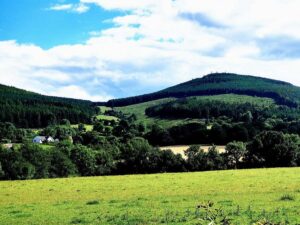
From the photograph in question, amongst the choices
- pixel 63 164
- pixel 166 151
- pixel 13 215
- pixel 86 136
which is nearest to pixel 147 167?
pixel 166 151

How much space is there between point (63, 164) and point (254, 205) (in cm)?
6139

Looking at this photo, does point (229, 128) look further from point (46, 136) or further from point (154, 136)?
point (46, 136)

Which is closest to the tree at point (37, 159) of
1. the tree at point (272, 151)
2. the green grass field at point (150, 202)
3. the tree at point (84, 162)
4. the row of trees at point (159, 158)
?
the row of trees at point (159, 158)

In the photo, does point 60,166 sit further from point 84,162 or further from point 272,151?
point 272,151

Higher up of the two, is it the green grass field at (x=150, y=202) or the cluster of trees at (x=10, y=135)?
the cluster of trees at (x=10, y=135)

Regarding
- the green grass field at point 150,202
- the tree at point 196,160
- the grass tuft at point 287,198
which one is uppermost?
the tree at point 196,160

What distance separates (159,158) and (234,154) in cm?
1533

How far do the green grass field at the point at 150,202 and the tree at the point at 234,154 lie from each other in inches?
1408

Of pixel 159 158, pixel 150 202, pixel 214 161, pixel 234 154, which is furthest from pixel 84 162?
pixel 150 202

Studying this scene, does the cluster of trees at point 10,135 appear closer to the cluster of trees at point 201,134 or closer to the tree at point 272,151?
the cluster of trees at point 201,134

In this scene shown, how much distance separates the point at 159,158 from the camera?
93.7m

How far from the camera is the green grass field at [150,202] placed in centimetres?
2772

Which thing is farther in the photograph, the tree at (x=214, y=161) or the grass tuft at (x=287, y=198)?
the tree at (x=214, y=161)

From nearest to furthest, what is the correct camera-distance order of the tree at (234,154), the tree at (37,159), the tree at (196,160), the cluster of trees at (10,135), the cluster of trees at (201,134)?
the tree at (37,159)
the tree at (196,160)
the tree at (234,154)
the cluster of trees at (201,134)
the cluster of trees at (10,135)
